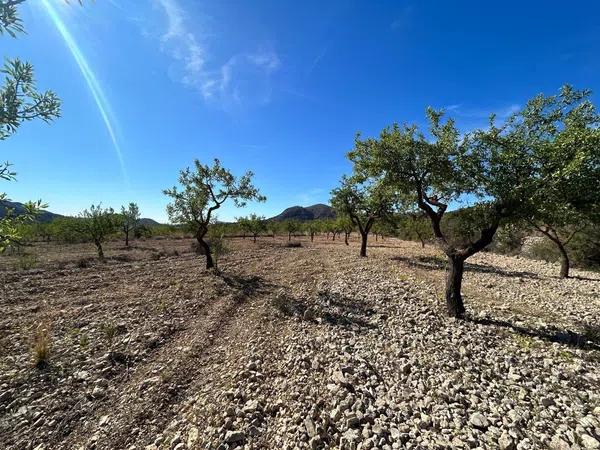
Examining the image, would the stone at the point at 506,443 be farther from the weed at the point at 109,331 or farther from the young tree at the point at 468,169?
the weed at the point at 109,331

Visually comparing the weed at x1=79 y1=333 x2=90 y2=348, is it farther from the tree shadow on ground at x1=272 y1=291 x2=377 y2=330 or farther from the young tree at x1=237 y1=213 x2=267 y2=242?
the young tree at x1=237 y1=213 x2=267 y2=242

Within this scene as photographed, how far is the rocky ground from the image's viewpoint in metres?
4.70

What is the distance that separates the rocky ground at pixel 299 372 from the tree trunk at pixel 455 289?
60 centimetres

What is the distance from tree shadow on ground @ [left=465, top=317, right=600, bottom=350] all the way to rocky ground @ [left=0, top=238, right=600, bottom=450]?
0.06 metres

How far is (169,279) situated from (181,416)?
12738 mm

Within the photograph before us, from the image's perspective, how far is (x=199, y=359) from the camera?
295 inches

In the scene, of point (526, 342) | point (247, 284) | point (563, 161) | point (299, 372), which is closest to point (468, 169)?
point (563, 161)

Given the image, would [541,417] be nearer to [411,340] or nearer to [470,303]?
[411,340]

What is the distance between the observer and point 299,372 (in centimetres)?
658

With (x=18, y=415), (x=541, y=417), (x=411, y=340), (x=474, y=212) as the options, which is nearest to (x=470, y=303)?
(x=474, y=212)

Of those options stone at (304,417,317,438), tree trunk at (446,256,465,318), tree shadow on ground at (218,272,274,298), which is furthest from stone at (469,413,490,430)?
tree shadow on ground at (218,272,274,298)

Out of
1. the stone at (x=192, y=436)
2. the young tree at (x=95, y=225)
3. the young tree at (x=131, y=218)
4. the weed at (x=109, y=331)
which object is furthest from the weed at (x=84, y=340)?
the young tree at (x=131, y=218)

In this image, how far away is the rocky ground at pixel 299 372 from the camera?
4.70 metres

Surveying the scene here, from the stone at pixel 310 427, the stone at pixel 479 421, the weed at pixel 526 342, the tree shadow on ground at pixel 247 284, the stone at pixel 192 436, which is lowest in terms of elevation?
the stone at pixel 192 436
